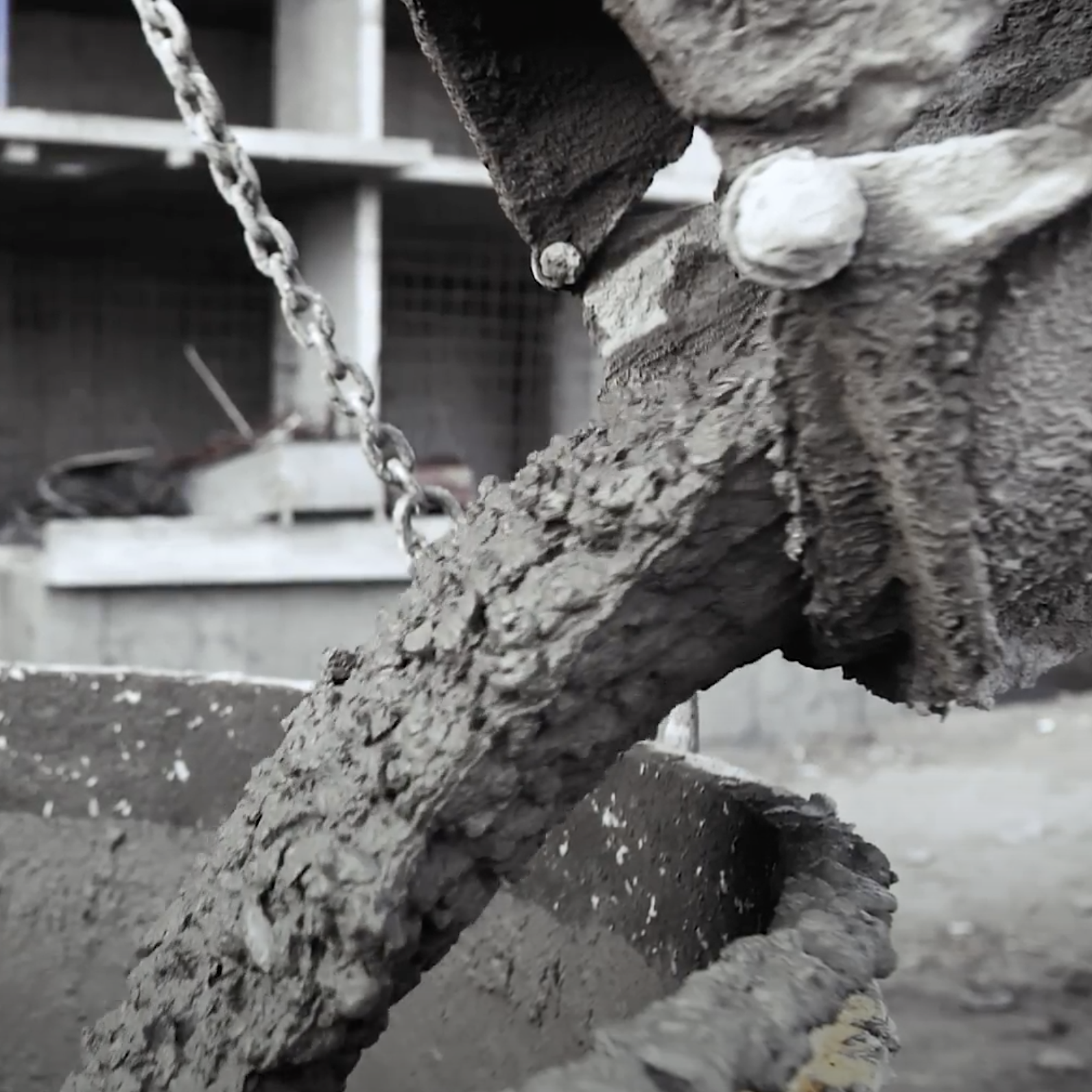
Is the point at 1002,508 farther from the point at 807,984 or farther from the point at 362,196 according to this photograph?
the point at 362,196

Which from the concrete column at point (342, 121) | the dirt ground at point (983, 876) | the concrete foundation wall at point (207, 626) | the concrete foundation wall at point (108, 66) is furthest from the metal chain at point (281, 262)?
the concrete foundation wall at point (108, 66)

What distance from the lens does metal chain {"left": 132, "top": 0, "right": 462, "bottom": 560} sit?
3.61 feet

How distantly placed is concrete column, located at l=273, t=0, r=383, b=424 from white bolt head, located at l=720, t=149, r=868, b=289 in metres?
2.59

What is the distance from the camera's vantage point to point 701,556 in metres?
0.62

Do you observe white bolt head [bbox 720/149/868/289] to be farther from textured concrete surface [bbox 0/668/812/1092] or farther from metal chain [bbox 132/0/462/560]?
metal chain [bbox 132/0/462/560]

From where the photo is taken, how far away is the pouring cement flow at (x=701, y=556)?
516mm

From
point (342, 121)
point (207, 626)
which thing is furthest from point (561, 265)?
point (342, 121)

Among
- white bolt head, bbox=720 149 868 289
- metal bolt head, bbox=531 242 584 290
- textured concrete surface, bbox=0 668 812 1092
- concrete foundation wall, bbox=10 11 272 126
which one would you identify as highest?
concrete foundation wall, bbox=10 11 272 126

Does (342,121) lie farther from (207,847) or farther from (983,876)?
(207,847)

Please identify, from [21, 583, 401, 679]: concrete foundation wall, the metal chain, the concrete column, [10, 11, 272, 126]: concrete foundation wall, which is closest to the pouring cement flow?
the metal chain

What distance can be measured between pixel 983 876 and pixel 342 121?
2.15 metres

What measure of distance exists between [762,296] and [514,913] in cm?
48

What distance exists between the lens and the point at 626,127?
2.65 ft

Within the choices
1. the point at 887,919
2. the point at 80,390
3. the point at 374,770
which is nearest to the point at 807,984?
the point at 887,919
